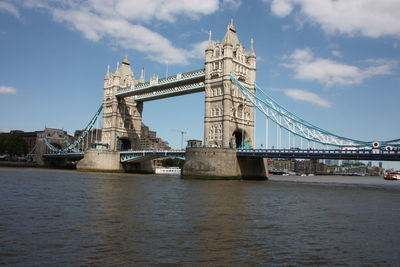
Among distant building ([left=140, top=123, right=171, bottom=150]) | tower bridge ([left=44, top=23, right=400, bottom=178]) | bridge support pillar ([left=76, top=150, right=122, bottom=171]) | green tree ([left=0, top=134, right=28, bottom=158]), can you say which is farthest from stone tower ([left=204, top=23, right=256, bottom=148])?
distant building ([left=140, top=123, right=171, bottom=150])

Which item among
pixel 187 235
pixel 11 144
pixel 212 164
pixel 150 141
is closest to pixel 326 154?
pixel 212 164

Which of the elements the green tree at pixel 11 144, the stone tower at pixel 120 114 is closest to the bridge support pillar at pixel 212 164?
the stone tower at pixel 120 114

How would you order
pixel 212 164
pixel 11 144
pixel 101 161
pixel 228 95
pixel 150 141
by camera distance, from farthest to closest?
1. pixel 150 141
2. pixel 11 144
3. pixel 101 161
4. pixel 228 95
5. pixel 212 164

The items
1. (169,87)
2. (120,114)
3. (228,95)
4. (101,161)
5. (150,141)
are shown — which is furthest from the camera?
(150,141)

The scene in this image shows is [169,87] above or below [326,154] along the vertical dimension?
above

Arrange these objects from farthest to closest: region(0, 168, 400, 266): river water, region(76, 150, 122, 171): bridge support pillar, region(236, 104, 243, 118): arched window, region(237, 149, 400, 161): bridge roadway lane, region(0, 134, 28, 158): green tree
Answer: region(0, 134, 28, 158): green tree, region(76, 150, 122, 171): bridge support pillar, region(236, 104, 243, 118): arched window, region(237, 149, 400, 161): bridge roadway lane, region(0, 168, 400, 266): river water

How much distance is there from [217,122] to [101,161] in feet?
85.0

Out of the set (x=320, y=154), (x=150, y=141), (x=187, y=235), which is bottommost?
(x=187, y=235)

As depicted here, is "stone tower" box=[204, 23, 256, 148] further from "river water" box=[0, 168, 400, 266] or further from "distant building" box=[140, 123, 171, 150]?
"distant building" box=[140, 123, 171, 150]

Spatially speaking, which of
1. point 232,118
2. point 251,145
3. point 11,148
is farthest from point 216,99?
point 11,148

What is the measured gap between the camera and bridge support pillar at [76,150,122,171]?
69125mm

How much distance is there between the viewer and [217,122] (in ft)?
181

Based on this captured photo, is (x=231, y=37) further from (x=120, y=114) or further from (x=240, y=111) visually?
(x=120, y=114)

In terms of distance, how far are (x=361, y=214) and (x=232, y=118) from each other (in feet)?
120
